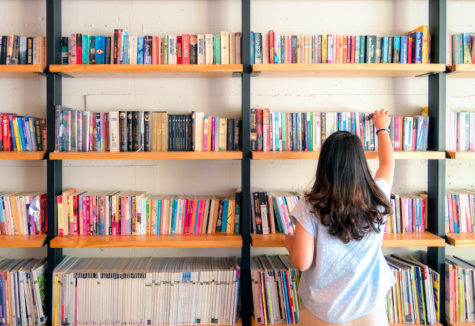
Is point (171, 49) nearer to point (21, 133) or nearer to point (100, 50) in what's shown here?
point (100, 50)

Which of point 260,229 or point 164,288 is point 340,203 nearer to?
point 260,229

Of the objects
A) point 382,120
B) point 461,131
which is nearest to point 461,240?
point 461,131

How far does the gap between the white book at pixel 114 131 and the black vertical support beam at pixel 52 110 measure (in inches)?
11.4

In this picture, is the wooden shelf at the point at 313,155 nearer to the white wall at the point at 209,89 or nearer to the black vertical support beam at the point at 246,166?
the black vertical support beam at the point at 246,166

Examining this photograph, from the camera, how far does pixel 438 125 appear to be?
2059 millimetres

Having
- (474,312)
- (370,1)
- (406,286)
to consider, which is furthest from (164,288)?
(370,1)

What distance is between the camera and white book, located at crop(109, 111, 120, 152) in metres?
2.06

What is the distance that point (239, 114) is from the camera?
7.58 feet

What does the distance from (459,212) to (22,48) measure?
253cm

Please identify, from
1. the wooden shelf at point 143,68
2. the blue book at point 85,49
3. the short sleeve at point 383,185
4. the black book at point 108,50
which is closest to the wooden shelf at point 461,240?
the short sleeve at point 383,185

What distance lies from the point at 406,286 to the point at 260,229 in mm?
826

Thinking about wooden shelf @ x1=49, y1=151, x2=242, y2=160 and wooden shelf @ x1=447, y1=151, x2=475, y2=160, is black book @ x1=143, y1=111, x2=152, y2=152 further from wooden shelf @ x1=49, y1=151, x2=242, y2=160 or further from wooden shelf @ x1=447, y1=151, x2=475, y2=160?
wooden shelf @ x1=447, y1=151, x2=475, y2=160

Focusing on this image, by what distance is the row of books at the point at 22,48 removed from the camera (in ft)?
6.82

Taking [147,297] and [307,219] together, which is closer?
[307,219]
